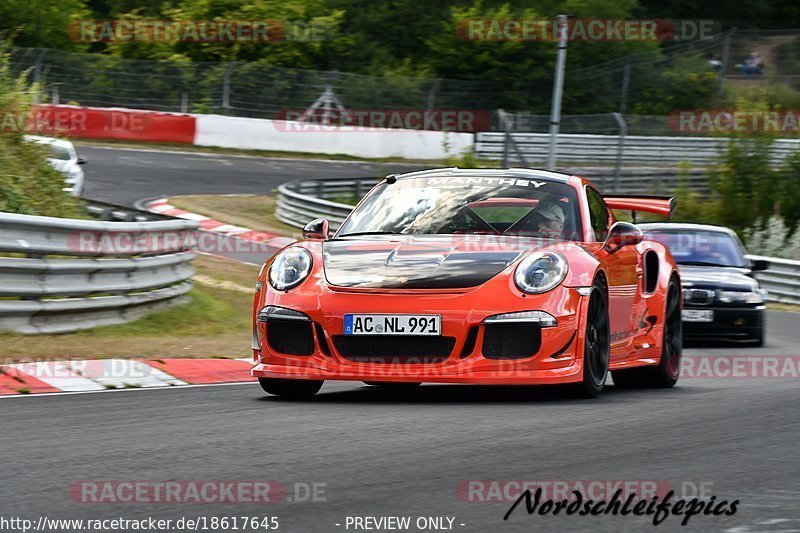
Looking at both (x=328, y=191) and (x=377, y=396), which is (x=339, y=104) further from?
(x=377, y=396)

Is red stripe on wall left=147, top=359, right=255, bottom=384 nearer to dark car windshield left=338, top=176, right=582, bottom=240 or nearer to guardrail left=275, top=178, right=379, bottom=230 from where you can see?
dark car windshield left=338, top=176, right=582, bottom=240

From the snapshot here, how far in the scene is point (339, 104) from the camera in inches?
1497

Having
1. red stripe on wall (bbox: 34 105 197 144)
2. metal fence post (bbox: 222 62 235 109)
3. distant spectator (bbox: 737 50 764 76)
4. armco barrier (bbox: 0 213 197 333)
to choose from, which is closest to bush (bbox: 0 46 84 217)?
armco barrier (bbox: 0 213 197 333)

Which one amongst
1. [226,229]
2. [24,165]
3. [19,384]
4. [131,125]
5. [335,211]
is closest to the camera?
[19,384]

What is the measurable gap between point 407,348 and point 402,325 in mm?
121

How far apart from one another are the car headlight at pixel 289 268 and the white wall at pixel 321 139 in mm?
29155

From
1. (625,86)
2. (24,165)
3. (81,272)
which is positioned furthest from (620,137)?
(81,272)

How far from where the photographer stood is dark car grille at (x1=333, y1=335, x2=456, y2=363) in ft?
22.0

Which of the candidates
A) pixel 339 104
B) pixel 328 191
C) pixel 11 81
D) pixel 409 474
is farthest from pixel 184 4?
pixel 409 474

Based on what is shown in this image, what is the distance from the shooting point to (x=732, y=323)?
13.5 meters

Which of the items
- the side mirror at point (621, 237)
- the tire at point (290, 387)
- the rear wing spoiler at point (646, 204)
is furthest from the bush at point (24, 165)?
the side mirror at point (621, 237)

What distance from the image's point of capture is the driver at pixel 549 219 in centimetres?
765

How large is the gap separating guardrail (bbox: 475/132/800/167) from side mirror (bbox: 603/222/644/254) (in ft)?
66.3

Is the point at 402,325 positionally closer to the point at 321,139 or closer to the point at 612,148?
the point at 612,148
